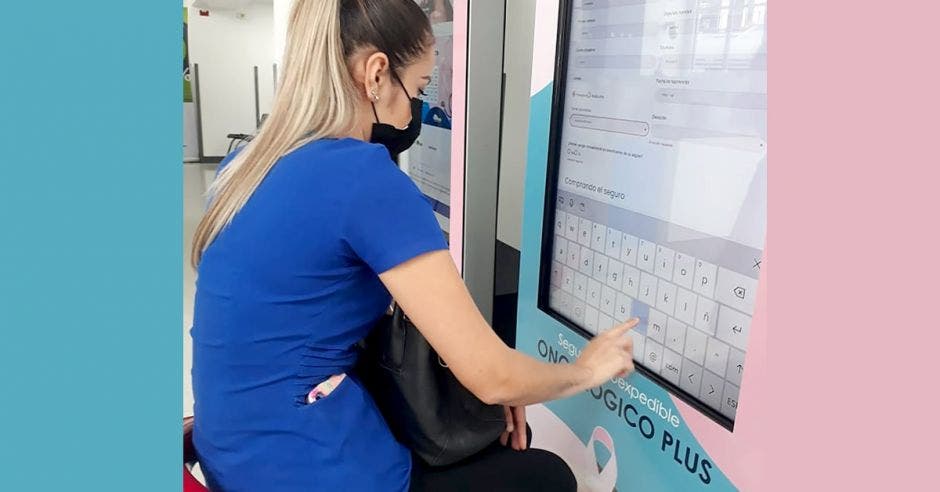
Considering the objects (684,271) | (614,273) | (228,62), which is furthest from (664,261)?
(228,62)

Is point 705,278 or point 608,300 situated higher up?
point 705,278

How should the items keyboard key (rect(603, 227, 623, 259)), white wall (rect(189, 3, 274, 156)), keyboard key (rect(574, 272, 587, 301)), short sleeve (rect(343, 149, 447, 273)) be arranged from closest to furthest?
short sleeve (rect(343, 149, 447, 273)) < keyboard key (rect(603, 227, 623, 259)) < keyboard key (rect(574, 272, 587, 301)) < white wall (rect(189, 3, 274, 156))

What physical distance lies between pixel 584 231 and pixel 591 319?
17 cm

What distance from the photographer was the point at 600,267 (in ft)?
4.29

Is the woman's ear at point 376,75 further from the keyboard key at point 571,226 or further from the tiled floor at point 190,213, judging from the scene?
the tiled floor at point 190,213

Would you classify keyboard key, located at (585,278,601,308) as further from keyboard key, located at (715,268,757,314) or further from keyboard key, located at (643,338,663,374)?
keyboard key, located at (715,268,757,314)

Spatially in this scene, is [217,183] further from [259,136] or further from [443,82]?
[443,82]

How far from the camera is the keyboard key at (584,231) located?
1328 mm

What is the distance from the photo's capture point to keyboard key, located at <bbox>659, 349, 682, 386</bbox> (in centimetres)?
114

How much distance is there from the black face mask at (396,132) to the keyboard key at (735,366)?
1.98 feet

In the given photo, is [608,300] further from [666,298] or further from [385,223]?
[385,223]

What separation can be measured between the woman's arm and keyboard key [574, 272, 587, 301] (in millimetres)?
316

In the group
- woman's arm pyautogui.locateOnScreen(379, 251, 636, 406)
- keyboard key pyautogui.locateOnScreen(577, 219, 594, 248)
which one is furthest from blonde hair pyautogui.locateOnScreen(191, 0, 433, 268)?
keyboard key pyautogui.locateOnScreen(577, 219, 594, 248)

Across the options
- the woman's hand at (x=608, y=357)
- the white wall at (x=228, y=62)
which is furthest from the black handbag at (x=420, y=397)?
the white wall at (x=228, y=62)
